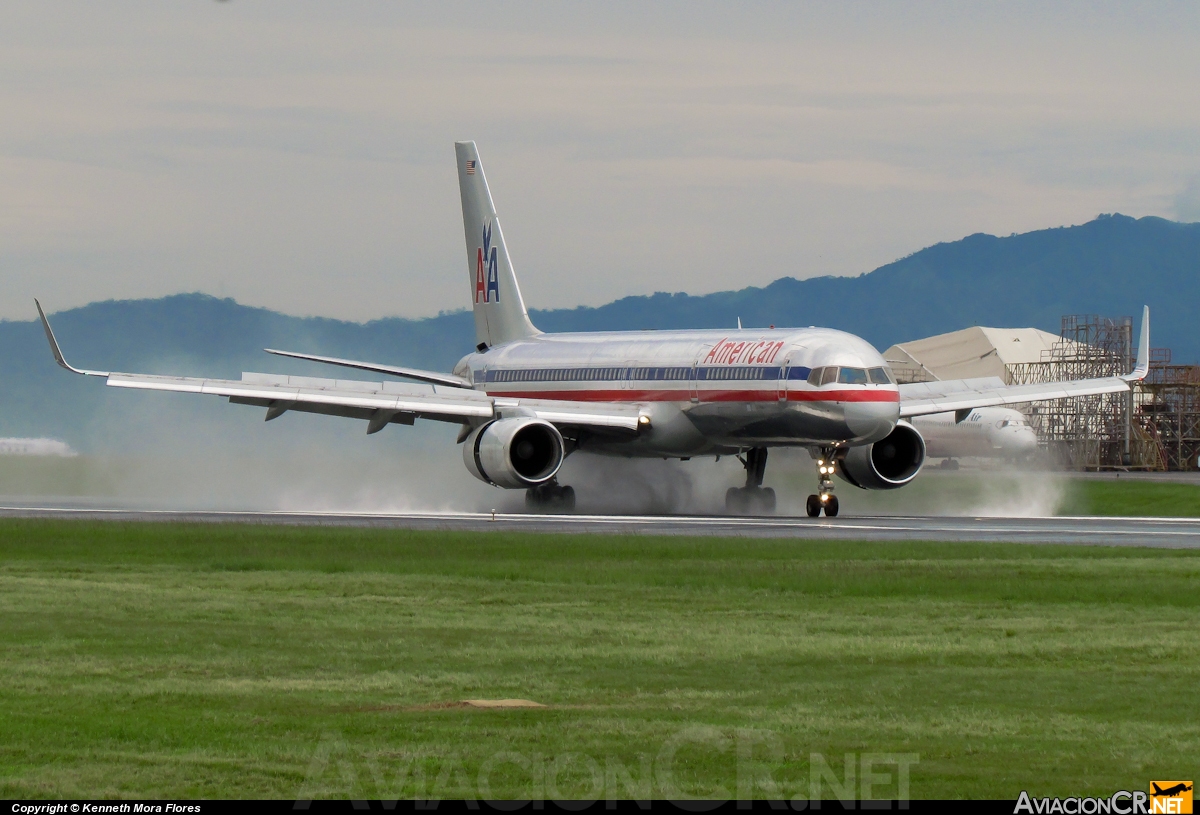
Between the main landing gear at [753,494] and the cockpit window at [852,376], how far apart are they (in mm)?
5776

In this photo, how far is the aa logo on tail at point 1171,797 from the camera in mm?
9289

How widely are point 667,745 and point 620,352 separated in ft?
129

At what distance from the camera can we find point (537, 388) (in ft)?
173

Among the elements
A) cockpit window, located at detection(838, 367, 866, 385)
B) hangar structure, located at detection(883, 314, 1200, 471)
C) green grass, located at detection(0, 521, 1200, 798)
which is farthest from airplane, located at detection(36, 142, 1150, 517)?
hangar structure, located at detection(883, 314, 1200, 471)

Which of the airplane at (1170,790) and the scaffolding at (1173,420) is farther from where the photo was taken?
the scaffolding at (1173,420)

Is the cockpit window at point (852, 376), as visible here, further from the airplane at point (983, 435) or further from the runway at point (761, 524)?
the airplane at point (983, 435)

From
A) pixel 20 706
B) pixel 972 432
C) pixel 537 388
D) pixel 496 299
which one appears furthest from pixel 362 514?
pixel 972 432

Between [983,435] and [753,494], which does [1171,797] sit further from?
[983,435]

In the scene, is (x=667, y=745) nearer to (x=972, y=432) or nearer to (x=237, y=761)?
(x=237, y=761)

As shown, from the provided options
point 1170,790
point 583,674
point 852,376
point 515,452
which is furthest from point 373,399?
point 1170,790

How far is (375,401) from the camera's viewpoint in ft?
151

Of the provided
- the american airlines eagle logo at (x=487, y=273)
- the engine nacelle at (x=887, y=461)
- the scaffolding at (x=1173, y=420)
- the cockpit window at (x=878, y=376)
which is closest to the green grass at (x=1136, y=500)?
the engine nacelle at (x=887, y=461)

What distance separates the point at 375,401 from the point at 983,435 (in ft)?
232

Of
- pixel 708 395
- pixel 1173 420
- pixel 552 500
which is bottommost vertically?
pixel 552 500
